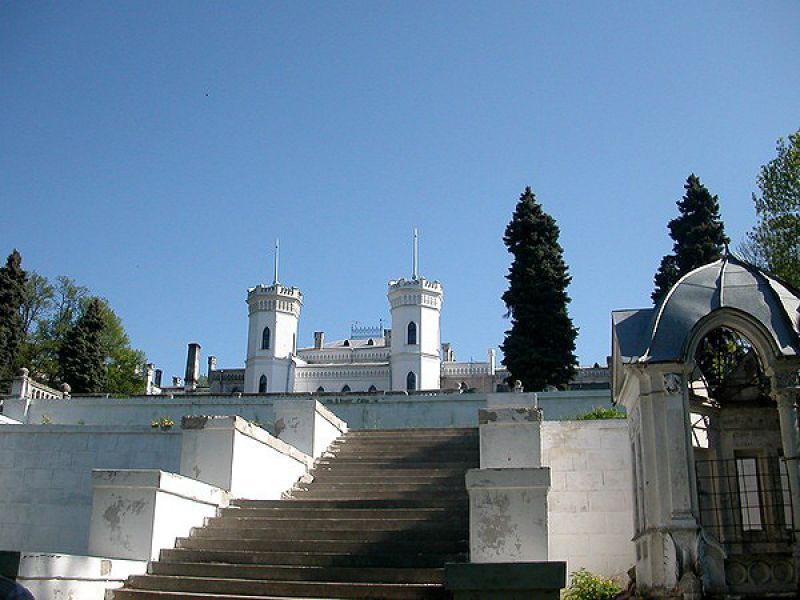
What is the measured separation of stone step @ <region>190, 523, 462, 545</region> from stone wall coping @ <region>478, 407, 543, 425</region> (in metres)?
3.91

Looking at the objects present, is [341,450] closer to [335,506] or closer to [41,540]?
[335,506]

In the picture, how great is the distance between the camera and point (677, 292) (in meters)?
11.3

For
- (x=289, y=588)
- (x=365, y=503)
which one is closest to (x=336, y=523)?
(x=365, y=503)

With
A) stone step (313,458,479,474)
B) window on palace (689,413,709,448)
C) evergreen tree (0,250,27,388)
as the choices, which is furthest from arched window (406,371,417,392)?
window on palace (689,413,709,448)

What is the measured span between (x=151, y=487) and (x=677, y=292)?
288 inches

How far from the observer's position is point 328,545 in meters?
10.5

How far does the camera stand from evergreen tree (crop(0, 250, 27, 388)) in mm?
43062

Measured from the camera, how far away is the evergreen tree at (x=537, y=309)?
3334 centimetres

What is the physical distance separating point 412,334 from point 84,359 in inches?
1312

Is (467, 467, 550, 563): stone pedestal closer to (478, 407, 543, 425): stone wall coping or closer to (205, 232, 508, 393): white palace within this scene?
(478, 407, 543, 425): stone wall coping

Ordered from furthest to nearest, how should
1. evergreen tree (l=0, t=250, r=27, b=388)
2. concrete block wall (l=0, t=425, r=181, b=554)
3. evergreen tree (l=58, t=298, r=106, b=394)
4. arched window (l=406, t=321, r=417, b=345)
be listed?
1. arched window (l=406, t=321, r=417, b=345)
2. evergreen tree (l=58, t=298, r=106, b=394)
3. evergreen tree (l=0, t=250, r=27, b=388)
4. concrete block wall (l=0, t=425, r=181, b=554)

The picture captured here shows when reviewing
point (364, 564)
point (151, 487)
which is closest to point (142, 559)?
point (151, 487)

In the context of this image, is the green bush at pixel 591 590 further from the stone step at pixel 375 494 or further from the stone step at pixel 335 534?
the stone step at pixel 335 534

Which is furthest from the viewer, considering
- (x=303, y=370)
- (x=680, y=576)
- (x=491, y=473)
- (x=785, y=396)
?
(x=303, y=370)
